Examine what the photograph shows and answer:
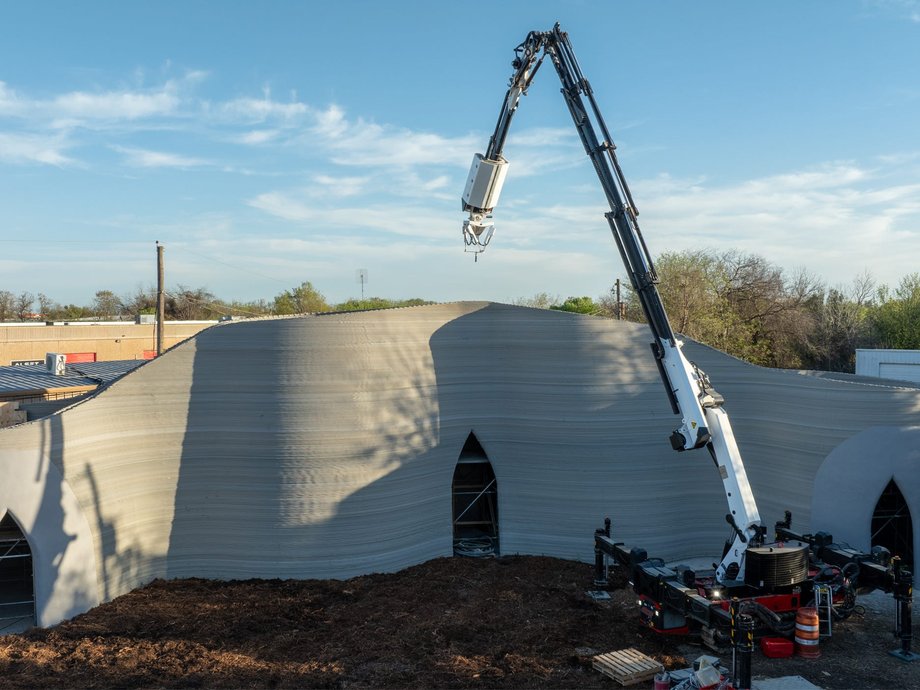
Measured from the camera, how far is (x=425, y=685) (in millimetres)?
9945

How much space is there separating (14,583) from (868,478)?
61.1 feet

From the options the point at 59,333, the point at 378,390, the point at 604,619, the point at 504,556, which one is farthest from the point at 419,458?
the point at 59,333

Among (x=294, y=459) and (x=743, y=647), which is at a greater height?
(x=294, y=459)

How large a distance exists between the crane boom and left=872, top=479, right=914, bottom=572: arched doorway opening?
524 cm

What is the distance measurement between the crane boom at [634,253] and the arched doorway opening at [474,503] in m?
5.46

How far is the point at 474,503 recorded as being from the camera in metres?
16.6

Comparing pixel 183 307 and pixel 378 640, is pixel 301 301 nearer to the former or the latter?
pixel 183 307

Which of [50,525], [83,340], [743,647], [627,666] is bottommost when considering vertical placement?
[627,666]

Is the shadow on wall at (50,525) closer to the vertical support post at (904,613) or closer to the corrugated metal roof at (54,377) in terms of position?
the corrugated metal roof at (54,377)

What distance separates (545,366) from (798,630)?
733cm

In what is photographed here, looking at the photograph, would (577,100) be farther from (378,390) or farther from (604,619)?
(604,619)

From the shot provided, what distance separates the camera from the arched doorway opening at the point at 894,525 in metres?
15.1

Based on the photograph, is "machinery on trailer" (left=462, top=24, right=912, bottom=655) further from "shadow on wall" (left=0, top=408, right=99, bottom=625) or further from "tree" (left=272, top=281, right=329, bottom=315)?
"tree" (left=272, top=281, right=329, bottom=315)

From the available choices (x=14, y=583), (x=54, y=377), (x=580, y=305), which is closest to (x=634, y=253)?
(x=14, y=583)
